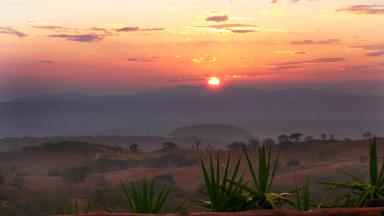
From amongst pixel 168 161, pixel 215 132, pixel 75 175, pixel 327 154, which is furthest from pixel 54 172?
pixel 215 132

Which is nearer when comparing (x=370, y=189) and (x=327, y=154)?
(x=370, y=189)

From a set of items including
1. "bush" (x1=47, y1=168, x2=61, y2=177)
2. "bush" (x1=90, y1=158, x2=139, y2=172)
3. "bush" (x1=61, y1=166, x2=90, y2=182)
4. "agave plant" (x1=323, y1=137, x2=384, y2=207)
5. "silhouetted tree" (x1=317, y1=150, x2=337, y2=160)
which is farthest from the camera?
"silhouetted tree" (x1=317, y1=150, x2=337, y2=160)

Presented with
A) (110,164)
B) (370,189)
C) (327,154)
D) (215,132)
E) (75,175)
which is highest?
(215,132)

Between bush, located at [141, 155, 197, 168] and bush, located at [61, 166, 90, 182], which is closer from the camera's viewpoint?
bush, located at [61, 166, 90, 182]

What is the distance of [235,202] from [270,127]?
17616cm

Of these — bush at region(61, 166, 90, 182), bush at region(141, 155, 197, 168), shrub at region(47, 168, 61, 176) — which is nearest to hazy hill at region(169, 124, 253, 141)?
bush at region(141, 155, 197, 168)

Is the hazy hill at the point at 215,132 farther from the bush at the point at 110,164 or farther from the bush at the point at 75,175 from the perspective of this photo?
the bush at the point at 75,175

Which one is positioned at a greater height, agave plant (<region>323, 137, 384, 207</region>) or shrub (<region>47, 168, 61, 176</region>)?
shrub (<region>47, 168, 61, 176</region>)

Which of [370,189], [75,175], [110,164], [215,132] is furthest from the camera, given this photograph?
[215,132]

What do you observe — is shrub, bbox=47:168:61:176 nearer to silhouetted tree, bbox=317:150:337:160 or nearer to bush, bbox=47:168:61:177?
bush, bbox=47:168:61:177

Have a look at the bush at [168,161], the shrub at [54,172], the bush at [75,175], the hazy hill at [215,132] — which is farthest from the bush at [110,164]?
the hazy hill at [215,132]

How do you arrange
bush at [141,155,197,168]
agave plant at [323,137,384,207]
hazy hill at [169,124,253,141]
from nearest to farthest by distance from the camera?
agave plant at [323,137,384,207], bush at [141,155,197,168], hazy hill at [169,124,253,141]

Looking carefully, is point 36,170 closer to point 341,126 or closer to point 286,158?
point 286,158

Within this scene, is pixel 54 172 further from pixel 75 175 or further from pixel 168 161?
pixel 168 161
